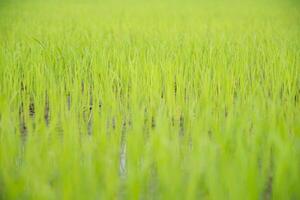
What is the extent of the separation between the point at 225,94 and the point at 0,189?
49.0 inches

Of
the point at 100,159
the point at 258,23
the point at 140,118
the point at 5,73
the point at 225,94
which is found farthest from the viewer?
the point at 258,23

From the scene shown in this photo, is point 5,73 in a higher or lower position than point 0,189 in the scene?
higher

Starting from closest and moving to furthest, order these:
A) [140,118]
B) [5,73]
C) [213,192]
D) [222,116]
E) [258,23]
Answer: [213,192] → [140,118] → [222,116] → [5,73] → [258,23]

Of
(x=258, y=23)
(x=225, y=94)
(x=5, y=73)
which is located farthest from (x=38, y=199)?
(x=258, y=23)

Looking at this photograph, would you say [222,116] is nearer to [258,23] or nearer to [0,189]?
[0,189]

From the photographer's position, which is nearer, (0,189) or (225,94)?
(0,189)

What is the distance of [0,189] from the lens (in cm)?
123

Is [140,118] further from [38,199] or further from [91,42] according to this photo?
[91,42]

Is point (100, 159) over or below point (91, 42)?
below

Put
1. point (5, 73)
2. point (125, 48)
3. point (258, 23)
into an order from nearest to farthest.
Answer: point (5, 73)
point (125, 48)
point (258, 23)

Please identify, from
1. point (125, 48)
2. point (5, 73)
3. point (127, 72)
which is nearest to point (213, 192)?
point (127, 72)

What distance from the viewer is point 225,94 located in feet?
6.52

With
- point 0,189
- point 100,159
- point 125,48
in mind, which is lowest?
point 0,189

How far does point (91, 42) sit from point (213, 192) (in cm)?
235
